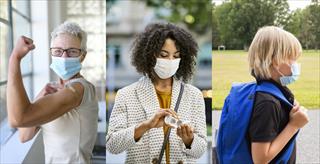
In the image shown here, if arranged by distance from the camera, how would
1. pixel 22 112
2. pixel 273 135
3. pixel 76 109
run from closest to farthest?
pixel 273 135 → pixel 22 112 → pixel 76 109

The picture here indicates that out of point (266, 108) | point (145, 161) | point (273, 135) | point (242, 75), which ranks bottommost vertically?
point (145, 161)

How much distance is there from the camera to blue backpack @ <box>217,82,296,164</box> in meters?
1.57

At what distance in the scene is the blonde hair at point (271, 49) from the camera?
5.04ft

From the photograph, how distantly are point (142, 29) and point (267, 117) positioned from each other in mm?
732

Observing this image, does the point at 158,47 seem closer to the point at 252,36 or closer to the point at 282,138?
the point at 252,36

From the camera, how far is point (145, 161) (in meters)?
1.78

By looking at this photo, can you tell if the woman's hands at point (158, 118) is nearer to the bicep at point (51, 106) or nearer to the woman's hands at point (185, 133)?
the woman's hands at point (185, 133)

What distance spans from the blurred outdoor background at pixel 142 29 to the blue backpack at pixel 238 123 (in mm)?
124

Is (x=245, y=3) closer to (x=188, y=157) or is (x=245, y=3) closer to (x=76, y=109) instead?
(x=188, y=157)

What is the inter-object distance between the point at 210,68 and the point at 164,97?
0.92 feet

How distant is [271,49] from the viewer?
5.03 ft

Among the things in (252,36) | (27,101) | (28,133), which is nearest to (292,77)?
(252,36)

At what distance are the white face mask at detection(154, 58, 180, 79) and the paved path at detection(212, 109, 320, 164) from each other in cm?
31

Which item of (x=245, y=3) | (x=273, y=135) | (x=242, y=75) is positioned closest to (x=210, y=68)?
(x=242, y=75)
